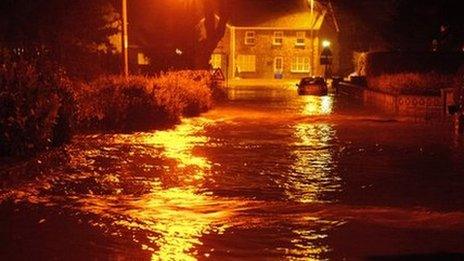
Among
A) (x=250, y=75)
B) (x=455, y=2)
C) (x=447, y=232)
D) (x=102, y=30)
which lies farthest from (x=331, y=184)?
(x=250, y=75)

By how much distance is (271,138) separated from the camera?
21.0 meters

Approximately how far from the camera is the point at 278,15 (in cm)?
8250

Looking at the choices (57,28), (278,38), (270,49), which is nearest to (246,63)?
(270,49)

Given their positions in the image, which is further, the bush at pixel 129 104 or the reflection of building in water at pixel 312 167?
the bush at pixel 129 104

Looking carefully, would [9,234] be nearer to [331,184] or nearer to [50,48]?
[331,184]

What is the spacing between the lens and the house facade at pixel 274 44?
81.0 m

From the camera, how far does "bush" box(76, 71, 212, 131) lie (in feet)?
74.5

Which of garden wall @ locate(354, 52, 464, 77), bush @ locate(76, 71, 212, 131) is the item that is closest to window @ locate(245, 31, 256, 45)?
garden wall @ locate(354, 52, 464, 77)

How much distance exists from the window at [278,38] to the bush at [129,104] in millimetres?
53892

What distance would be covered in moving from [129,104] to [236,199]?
12352 mm

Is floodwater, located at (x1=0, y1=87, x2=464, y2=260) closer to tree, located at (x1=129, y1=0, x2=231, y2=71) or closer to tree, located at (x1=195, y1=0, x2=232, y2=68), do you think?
tree, located at (x1=195, y1=0, x2=232, y2=68)

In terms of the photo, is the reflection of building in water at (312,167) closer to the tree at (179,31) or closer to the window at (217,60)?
the tree at (179,31)

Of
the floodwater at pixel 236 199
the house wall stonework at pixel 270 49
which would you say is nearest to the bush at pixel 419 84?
the floodwater at pixel 236 199

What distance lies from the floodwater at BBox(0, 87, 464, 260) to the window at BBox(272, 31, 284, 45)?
61103mm
